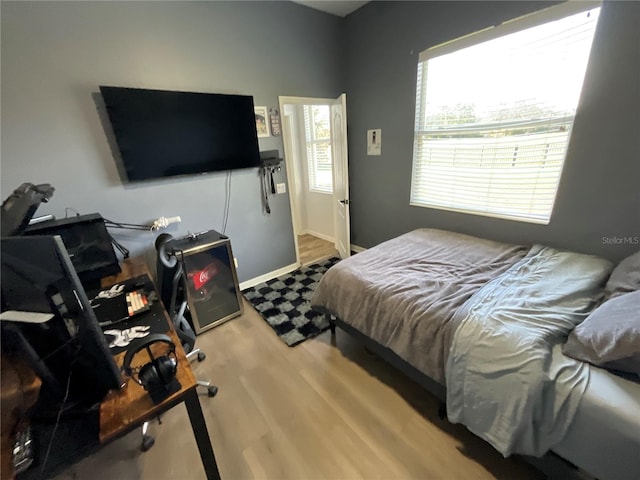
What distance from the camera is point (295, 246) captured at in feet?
11.2

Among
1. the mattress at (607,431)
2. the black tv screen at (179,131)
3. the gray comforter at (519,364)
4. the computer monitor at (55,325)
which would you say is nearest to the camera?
the computer monitor at (55,325)

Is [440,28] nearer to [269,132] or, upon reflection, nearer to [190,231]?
[269,132]

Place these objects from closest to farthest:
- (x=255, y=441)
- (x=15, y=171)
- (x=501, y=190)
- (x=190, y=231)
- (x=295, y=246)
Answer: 1. (x=255, y=441)
2. (x=15, y=171)
3. (x=501, y=190)
4. (x=190, y=231)
5. (x=295, y=246)

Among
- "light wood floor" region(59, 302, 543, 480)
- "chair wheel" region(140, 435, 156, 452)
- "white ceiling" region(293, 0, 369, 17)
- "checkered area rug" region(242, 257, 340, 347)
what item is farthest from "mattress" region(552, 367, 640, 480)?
"white ceiling" region(293, 0, 369, 17)

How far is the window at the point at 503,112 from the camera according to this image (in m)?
1.83

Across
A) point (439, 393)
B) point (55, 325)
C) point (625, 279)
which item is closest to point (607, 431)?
point (439, 393)

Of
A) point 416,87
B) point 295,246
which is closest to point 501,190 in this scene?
point 416,87

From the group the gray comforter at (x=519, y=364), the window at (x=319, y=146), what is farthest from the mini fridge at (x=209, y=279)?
the window at (x=319, y=146)

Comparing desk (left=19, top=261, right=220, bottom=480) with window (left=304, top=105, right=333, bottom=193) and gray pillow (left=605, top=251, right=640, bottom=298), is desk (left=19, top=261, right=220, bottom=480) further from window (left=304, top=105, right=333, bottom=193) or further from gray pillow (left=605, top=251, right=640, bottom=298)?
window (left=304, top=105, right=333, bottom=193)

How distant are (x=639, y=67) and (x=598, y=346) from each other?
1.76 metres

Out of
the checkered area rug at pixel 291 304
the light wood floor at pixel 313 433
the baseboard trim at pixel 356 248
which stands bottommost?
the light wood floor at pixel 313 433

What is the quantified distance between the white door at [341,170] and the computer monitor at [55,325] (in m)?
2.84

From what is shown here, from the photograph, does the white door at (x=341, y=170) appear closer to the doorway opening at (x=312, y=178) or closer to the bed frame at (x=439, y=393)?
the doorway opening at (x=312, y=178)

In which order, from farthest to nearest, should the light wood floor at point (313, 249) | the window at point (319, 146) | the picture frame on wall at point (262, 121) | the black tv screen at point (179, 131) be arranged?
the window at point (319, 146) < the light wood floor at point (313, 249) < the picture frame on wall at point (262, 121) < the black tv screen at point (179, 131)
